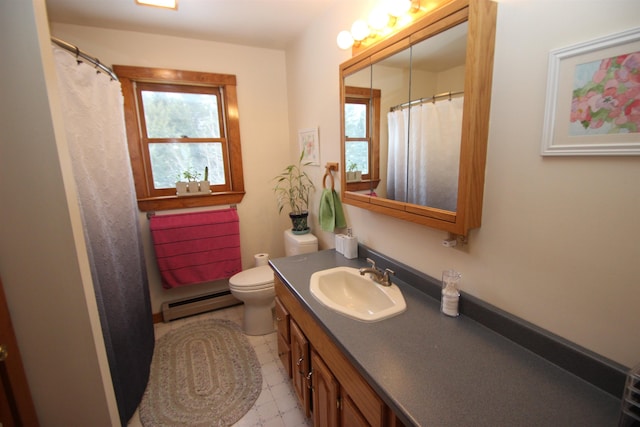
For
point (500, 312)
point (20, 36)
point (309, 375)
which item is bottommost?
point (309, 375)

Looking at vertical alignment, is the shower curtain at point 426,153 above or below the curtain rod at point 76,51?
below

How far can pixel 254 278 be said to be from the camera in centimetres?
229

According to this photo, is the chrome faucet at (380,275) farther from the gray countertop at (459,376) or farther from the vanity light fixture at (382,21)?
the vanity light fixture at (382,21)

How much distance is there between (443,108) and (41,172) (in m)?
1.42

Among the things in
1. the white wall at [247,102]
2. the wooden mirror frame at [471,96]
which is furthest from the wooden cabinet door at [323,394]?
the white wall at [247,102]

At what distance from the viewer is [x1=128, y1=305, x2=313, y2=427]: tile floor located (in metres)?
1.61

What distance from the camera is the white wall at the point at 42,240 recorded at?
0.88 metres

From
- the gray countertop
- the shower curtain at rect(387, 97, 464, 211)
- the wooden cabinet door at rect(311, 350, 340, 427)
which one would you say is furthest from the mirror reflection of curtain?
the wooden cabinet door at rect(311, 350, 340, 427)

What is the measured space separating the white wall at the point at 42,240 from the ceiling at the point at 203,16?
119 cm

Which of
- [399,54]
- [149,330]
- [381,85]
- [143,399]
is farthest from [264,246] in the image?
[399,54]

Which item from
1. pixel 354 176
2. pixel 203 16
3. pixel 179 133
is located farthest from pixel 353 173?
pixel 179 133

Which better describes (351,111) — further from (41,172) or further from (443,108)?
(41,172)

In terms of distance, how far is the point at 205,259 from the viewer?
2568 mm

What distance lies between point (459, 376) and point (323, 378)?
59 cm
